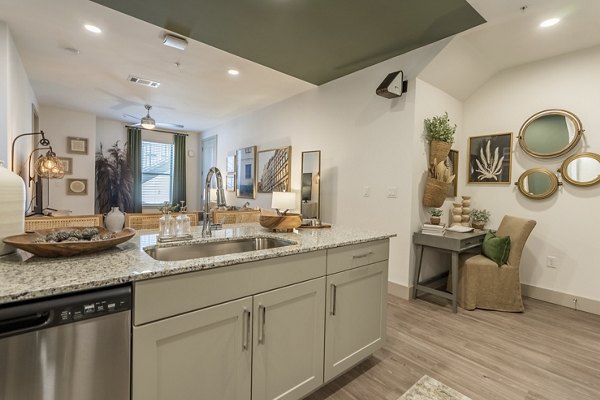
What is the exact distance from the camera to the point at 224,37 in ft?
9.47

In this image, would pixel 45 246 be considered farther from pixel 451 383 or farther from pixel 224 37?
pixel 224 37

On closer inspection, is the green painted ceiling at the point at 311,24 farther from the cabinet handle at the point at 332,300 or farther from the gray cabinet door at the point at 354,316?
the cabinet handle at the point at 332,300

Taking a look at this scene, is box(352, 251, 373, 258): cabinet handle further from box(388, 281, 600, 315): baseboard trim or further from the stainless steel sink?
box(388, 281, 600, 315): baseboard trim

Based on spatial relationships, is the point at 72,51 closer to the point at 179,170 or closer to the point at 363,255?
the point at 363,255

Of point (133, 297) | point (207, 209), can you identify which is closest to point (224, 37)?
point (207, 209)

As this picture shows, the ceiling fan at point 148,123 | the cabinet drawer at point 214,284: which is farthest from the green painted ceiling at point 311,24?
the ceiling fan at point 148,123

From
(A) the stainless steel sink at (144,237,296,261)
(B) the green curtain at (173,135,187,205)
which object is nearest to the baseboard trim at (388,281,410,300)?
(A) the stainless steel sink at (144,237,296,261)

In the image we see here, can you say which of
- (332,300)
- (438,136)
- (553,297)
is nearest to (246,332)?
(332,300)

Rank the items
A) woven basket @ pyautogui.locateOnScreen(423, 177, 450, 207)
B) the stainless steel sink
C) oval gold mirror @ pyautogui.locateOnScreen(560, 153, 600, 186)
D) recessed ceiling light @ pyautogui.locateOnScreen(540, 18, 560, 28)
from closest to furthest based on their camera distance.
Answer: the stainless steel sink
recessed ceiling light @ pyautogui.locateOnScreen(540, 18, 560, 28)
oval gold mirror @ pyautogui.locateOnScreen(560, 153, 600, 186)
woven basket @ pyautogui.locateOnScreen(423, 177, 450, 207)

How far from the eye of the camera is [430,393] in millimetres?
997

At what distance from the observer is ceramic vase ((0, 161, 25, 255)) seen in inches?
44.3

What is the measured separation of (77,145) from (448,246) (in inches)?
273

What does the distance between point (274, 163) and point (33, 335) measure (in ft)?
14.3

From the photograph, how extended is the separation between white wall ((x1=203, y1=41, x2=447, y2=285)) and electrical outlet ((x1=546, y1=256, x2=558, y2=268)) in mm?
1572
